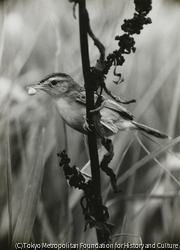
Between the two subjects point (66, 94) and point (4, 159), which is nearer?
point (66, 94)

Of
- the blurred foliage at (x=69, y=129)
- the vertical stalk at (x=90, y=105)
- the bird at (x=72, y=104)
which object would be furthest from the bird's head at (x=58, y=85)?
the vertical stalk at (x=90, y=105)

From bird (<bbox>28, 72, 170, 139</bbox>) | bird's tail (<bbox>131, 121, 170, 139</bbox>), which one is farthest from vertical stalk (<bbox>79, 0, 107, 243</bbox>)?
bird's tail (<bbox>131, 121, 170, 139</bbox>)

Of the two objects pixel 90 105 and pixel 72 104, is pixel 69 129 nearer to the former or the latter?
pixel 72 104

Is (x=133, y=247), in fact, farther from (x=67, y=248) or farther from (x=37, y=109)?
(x=37, y=109)

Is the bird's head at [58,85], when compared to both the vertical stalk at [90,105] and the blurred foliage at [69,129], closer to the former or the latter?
the blurred foliage at [69,129]

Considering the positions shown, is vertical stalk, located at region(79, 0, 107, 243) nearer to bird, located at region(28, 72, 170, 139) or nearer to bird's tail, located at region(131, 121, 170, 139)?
bird, located at region(28, 72, 170, 139)

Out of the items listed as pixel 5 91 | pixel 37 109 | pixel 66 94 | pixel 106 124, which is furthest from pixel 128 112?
pixel 5 91
